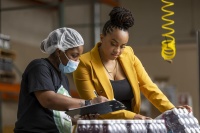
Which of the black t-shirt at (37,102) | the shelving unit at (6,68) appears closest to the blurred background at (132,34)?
the shelving unit at (6,68)

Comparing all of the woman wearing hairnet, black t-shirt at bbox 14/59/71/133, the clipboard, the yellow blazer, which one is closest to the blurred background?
the yellow blazer

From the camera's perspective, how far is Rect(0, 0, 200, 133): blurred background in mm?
10273

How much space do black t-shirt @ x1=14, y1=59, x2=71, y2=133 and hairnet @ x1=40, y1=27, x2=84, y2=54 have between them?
0.35ft

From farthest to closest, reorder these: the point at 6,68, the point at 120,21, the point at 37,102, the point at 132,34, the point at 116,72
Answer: the point at 132,34, the point at 6,68, the point at 116,72, the point at 120,21, the point at 37,102

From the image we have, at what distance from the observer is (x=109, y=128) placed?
2.52m

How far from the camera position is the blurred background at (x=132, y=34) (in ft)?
33.7

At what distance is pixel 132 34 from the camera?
1233cm

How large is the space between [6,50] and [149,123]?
6.15m

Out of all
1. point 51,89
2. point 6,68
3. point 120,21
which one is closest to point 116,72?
point 120,21

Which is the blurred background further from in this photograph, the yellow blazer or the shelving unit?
the yellow blazer

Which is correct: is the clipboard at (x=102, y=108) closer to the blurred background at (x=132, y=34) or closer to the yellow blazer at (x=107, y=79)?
the yellow blazer at (x=107, y=79)

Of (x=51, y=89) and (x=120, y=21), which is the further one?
(x=120, y=21)

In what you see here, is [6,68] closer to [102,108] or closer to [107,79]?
[107,79]

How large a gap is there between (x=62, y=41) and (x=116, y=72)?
1.61 feet
